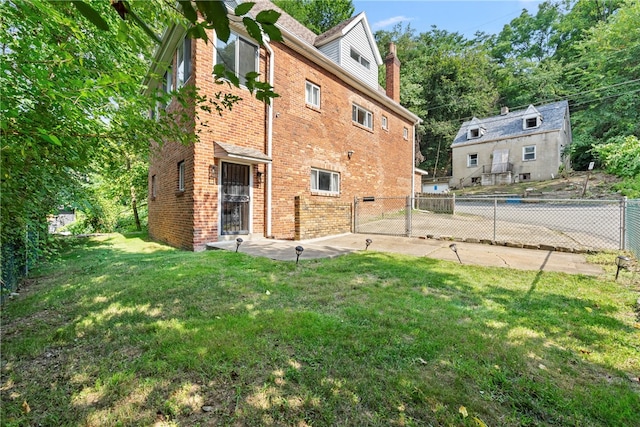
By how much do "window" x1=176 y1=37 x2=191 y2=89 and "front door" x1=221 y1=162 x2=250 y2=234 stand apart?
104 inches

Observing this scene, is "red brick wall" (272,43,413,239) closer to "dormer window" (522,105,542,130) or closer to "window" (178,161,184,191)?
"window" (178,161,184,191)

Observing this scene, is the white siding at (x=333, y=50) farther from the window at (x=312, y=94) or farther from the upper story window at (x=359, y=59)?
the window at (x=312, y=94)

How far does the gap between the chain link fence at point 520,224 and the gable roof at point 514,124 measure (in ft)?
50.5

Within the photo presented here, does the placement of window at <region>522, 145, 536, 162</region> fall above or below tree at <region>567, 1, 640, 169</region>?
below

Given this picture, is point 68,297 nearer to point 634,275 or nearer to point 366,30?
point 634,275

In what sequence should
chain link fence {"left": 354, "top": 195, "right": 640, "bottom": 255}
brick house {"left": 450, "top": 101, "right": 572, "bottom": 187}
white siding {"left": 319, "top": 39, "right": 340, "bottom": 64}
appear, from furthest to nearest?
1. brick house {"left": 450, "top": 101, "right": 572, "bottom": 187}
2. white siding {"left": 319, "top": 39, "right": 340, "bottom": 64}
3. chain link fence {"left": 354, "top": 195, "right": 640, "bottom": 255}

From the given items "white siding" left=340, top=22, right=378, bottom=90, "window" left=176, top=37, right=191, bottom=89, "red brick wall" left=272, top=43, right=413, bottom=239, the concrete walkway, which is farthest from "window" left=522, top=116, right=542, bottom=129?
"window" left=176, top=37, right=191, bottom=89

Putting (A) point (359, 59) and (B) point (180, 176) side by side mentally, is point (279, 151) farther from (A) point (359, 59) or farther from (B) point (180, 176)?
(A) point (359, 59)

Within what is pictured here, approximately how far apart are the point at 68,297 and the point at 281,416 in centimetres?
363

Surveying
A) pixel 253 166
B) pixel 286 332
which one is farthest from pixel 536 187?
pixel 286 332

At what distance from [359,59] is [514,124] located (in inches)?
888

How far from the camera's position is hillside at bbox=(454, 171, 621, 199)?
17844 mm

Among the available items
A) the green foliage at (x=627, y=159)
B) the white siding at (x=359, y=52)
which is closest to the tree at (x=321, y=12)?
the white siding at (x=359, y=52)

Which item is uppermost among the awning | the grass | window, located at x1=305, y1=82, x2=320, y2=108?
window, located at x1=305, y1=82, x2=320, y2=108
